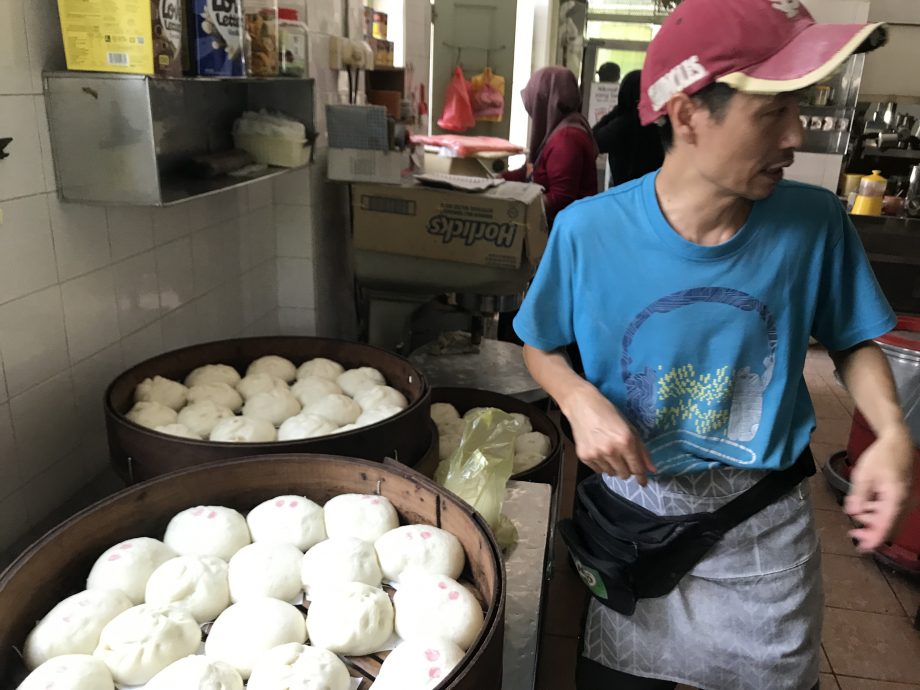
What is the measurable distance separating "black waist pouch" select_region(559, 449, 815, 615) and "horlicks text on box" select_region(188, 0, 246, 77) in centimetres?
119

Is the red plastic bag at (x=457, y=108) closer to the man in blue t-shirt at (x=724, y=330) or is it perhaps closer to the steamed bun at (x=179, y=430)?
the steamed bun at (x=179, y=430)

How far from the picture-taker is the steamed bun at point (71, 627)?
1.03 metres

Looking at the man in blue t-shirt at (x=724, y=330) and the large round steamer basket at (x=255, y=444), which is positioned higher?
the man in blue t-shirt at (x=724, y=330)

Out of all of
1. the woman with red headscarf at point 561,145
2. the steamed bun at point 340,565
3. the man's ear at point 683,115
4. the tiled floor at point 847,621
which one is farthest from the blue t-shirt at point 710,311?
the woman with red headscarf at point 561,145

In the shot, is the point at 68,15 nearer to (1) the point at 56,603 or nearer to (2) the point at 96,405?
(2) the point at 96,405

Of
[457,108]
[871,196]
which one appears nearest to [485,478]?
[871,196]

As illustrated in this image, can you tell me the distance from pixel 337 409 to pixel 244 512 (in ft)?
1.53

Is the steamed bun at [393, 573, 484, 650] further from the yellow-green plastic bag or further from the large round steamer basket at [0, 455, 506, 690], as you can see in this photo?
the yellow-green plastic bag

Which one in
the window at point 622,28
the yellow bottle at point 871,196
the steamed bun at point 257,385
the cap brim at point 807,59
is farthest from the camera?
the window at point 622,28

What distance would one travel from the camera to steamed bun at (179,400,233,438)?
5.56 ft

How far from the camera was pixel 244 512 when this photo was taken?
139 centimetres

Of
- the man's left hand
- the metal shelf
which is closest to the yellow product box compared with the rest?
the man's left hand

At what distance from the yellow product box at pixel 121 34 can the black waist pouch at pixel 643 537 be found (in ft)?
3.85

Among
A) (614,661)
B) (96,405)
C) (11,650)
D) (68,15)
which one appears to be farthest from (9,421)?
(614,661)
